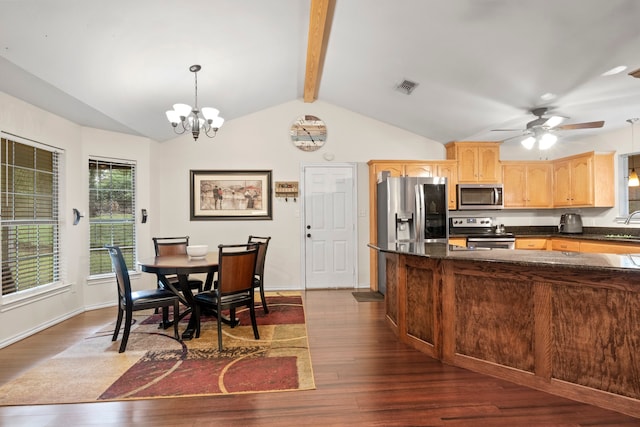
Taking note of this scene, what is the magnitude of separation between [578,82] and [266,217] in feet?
13.7

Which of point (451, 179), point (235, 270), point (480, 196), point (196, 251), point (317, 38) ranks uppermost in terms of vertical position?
point (317, 38)

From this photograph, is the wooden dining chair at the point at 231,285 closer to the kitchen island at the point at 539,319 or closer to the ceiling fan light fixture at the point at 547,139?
the kitchen island at the point at 539,319

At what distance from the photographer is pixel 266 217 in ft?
18.0

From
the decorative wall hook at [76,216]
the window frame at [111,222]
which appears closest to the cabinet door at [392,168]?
the window frame at [111,222]

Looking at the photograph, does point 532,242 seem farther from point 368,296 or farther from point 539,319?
point 539,319

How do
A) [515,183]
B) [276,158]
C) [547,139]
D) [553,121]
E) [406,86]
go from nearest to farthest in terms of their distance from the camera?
1. [553,121]
2. [547,139]
3. [406,86]
4. [515,183]
5. [276,158]

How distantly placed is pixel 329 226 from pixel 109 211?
3.17m

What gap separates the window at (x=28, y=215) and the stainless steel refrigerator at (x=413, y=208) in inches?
163

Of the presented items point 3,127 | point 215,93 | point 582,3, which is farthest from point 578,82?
point 3,127

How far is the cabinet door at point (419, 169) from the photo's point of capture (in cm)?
530

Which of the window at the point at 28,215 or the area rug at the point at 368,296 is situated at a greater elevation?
the window at the point at 28,215

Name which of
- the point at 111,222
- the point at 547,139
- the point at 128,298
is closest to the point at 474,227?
the point at 547,139

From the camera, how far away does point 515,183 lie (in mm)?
5398

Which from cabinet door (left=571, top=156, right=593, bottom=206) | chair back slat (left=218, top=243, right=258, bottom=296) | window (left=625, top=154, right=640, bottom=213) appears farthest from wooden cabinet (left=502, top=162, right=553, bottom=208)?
chair back slat (left=218, top=243, right=258, bottom=296)
